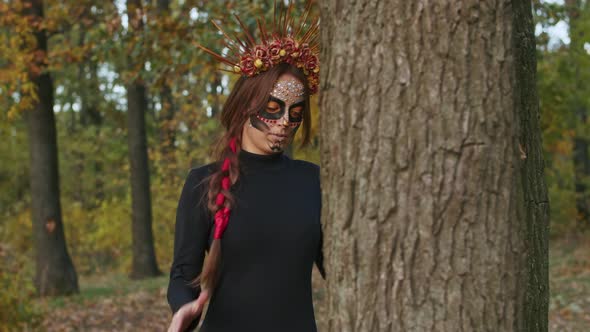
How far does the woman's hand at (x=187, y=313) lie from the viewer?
260 centimetres

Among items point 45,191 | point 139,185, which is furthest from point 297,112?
point 139,185

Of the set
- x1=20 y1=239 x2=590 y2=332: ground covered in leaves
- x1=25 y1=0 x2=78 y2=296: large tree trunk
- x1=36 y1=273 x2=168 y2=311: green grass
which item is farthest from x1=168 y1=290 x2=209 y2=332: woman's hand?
x1=25 y1=0 x2=78 y2=296: large tree trunk

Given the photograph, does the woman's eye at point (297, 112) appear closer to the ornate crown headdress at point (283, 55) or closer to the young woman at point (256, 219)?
the young woman at point (256, 219)

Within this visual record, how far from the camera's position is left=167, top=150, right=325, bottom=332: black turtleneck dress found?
2.76 metres

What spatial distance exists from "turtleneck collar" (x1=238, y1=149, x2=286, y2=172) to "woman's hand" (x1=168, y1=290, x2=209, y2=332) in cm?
59

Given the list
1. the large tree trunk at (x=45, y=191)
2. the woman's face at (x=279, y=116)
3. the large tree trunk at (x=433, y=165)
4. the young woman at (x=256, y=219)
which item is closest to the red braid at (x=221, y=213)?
the young woman at (x=256, y=219)

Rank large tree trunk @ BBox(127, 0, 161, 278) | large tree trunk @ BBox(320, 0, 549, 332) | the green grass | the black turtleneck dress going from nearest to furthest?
large tree trunk @ BBox(320, 0, 549, 332) < the black turtleneck dress < the green grass < large tree trunk @ BBox(127, 0, 161, 278)

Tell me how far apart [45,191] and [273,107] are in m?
9.09

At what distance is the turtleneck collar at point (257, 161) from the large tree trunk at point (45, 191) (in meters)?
8.80

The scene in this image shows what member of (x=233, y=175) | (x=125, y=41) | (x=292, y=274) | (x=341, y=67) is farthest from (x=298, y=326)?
(x=125, y=41)

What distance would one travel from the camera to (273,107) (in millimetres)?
2900

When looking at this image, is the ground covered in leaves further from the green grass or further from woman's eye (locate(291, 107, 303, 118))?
woman's eye (locate(291, 107, 303, 118))

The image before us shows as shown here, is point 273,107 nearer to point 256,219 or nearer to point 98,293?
point 256,219

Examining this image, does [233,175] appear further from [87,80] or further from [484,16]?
[87,80]
